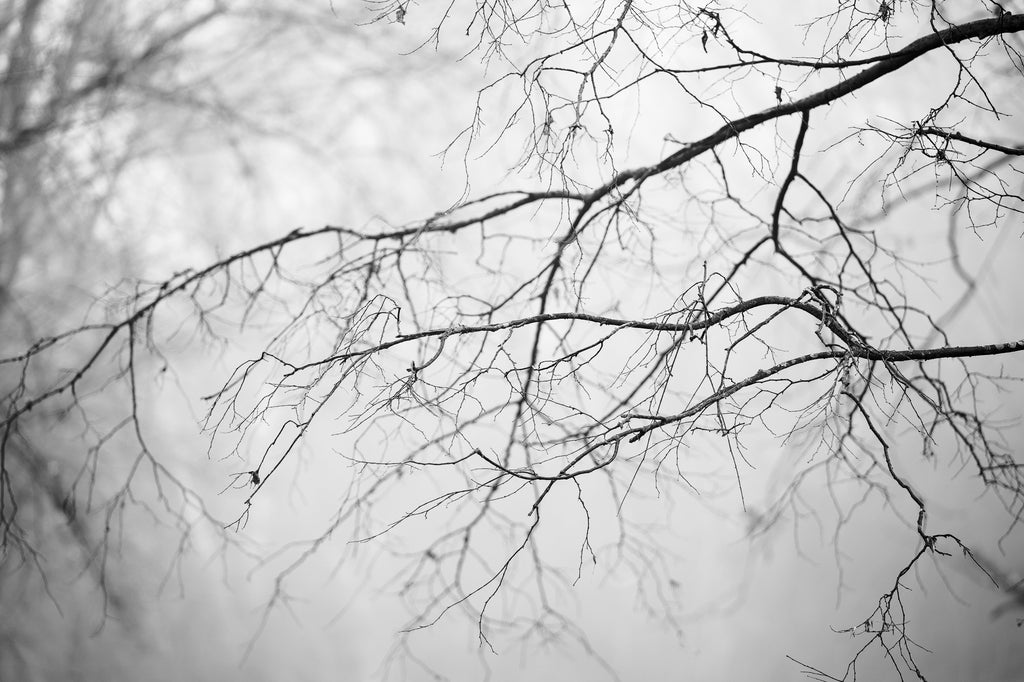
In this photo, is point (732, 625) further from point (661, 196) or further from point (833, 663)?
point (661, 196)

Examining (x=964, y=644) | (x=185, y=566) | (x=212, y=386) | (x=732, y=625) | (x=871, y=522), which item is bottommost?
(x=964, y=644)

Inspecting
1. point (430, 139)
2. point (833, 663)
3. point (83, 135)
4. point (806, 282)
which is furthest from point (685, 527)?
point (83, 135)

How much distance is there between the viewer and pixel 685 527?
123 inches

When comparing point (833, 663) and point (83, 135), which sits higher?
point (83, 135)

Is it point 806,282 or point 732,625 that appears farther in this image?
point 732,625

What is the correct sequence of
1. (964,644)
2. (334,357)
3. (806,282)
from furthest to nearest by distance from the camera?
(964,644), (806,282), (334,357)

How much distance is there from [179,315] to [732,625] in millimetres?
3075

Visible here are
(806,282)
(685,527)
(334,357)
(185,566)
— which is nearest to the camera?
(334,357)

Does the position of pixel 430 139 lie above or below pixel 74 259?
above

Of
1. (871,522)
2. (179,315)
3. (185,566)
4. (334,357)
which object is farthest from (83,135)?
(871,522)

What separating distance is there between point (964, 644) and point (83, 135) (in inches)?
183

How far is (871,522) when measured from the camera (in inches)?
121

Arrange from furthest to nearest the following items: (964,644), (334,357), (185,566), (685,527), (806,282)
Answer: (185,566) → (685,527) → (964,644) → (806,282) → (334,357)

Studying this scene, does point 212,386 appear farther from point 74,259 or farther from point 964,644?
point 964,644
